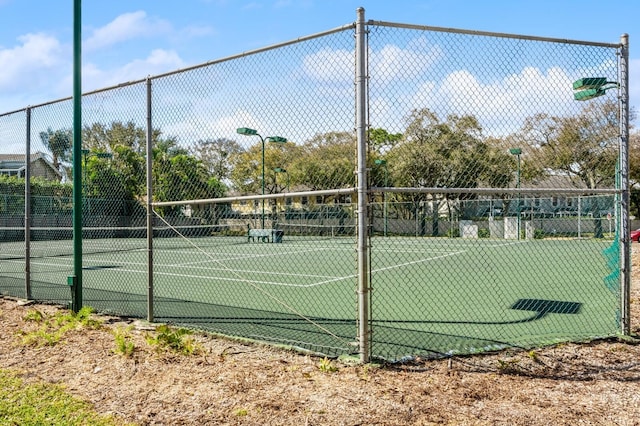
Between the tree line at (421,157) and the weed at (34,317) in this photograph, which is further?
the weed at (34,317)

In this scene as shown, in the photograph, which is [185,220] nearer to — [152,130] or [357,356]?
[152,130]

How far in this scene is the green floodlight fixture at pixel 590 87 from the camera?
220 inches

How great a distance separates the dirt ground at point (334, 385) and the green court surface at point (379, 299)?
492 millimetres

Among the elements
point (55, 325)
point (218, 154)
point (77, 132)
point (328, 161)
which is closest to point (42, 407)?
point (55, 325)

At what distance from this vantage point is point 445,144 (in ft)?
19.2

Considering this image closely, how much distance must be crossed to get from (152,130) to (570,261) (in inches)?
575

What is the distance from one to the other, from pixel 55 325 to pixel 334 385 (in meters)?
4.11

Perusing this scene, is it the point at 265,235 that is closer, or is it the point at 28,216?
the point at 28,216

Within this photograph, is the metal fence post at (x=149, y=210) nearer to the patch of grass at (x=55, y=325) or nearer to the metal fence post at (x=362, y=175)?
the patch of grass at (x=55, y=325)

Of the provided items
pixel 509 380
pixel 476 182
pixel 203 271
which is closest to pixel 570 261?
pixel 203 271

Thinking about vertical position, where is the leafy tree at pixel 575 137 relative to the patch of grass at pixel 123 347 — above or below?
above

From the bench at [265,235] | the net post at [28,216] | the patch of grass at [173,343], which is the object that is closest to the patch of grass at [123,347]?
the patch of grass at [173,343]

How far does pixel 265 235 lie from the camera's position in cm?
1925

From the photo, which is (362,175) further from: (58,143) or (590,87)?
(58,143)
